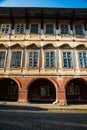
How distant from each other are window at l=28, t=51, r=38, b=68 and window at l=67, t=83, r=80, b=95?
5152 mm

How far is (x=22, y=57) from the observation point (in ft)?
63.5

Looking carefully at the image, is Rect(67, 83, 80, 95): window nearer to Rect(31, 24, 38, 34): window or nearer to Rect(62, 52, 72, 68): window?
Rect(62, 52, 72, 68): window

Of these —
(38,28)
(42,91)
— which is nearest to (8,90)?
(42,91)

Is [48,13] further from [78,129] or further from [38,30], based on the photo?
[78,129]

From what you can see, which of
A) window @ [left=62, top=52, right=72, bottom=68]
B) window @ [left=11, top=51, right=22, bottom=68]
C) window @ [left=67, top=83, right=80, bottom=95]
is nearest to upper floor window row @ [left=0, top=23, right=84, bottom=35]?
window @ [left=11, top=51, right=22, bottom=68]

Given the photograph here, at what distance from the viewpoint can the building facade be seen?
18609 millimetres

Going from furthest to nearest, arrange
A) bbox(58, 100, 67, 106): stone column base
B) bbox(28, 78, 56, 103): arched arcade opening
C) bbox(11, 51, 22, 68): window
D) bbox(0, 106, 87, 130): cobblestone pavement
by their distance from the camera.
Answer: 1. bbox(28, 78, 56, 103): arched arcade opening
2. bbox(11, 51, 22, 68): window
3. bbox(58, 100, 67, 106): stone column base
4. bbox(0, 106, 87, 130): cobblestone pavement

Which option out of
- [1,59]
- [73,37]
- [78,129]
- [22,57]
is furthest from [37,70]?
[78,129]

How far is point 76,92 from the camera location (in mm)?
20266

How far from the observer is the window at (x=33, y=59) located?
1914 centimetres

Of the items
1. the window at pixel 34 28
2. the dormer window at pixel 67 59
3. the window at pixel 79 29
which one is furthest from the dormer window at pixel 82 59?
the window at pixel 34 28

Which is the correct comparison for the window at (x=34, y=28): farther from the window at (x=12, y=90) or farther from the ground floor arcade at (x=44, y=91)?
the window at (x=12, y=90)

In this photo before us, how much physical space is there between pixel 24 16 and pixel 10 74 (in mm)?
7783

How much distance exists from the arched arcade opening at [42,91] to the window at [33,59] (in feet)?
6.42
